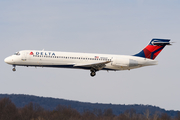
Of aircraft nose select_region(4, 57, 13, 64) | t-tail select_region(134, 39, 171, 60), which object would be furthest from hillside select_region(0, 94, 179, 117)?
aircraft nose select_region(4, 57, 13, 64)

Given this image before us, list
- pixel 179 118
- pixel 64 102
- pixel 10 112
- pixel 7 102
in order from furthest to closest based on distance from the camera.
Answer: pixel 64 102 < pixel 179 118 < pixel 7 102 < pixel 10 112

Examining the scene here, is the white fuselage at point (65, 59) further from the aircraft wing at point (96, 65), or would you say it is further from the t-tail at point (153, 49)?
the t-tail at point (153, 49)

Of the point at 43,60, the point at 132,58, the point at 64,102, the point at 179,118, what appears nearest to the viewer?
the point at 43,60

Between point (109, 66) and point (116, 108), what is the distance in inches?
3587

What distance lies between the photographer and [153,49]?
5972 cm

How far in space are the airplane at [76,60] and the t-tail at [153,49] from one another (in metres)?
1.36

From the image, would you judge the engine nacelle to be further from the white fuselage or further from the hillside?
A: the hillside

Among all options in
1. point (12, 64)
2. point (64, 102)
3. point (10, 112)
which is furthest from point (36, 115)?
point (64, 102)

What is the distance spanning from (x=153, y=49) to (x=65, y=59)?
15.7m

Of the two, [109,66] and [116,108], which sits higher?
[109,66]

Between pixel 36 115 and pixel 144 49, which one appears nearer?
pixel 144 49

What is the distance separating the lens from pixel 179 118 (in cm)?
9794

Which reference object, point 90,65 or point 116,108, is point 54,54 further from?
point 116,108

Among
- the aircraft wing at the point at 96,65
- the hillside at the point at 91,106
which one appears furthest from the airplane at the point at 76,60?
the hillside at the point at 91,106
